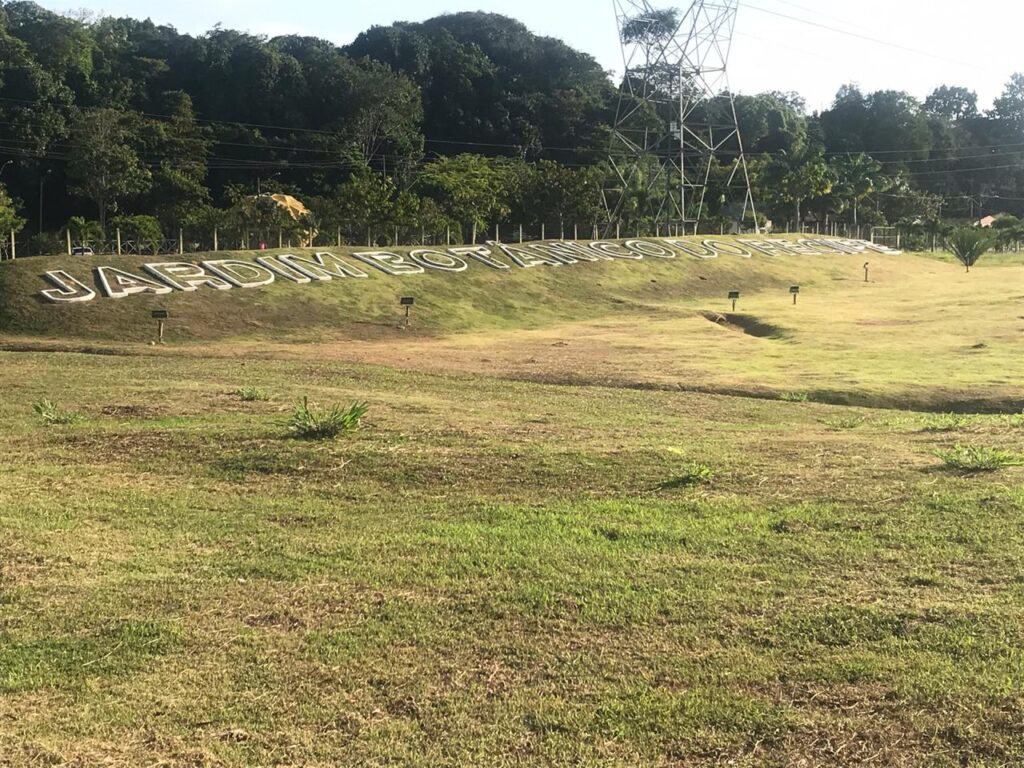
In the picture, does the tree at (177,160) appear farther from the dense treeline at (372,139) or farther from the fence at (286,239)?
the fence at (286,239)

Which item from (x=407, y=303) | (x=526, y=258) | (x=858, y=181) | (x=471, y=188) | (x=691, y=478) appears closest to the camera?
(x=691, y=478)

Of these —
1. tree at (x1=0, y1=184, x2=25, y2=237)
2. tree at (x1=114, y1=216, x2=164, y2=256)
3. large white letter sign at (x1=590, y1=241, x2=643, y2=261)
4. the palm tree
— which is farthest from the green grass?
the palm tree

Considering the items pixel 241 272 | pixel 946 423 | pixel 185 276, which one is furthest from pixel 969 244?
pixel 946 423

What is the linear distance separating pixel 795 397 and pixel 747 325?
59.0 feet

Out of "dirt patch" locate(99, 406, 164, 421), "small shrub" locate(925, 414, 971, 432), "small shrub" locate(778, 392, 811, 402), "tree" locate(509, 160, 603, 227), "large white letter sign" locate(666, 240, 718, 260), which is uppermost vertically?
"tree" locate(509, 160, 603, 227)

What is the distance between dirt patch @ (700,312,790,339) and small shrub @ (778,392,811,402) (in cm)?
1249

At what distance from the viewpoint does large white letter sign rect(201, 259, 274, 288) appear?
36156 mm

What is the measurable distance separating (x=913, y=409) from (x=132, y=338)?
2416 cm

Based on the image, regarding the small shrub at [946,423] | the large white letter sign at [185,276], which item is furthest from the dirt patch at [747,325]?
the large white letter sign at [185,276]

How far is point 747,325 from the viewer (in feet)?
120

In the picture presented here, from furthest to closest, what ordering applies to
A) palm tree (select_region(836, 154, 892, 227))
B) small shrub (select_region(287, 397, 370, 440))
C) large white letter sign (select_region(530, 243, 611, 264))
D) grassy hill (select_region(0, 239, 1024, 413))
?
palm tree (select_region(836, 154, 892, 227)) < large white letter sign (select_region(530, 243, 611, 264)) < grassy hill (select_region(0, 239, 1024, 413)) < small shrub (select_region(287, 397, 370, 440))

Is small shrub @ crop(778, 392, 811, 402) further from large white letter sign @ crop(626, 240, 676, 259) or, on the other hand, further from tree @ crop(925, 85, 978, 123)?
tree @ crop(925, 85, 978, 123)

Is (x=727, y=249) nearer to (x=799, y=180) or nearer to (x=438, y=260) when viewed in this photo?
(x=438, y=260)

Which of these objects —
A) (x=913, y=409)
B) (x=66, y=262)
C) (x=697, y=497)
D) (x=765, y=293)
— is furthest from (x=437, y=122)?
(x=697, y=497)
